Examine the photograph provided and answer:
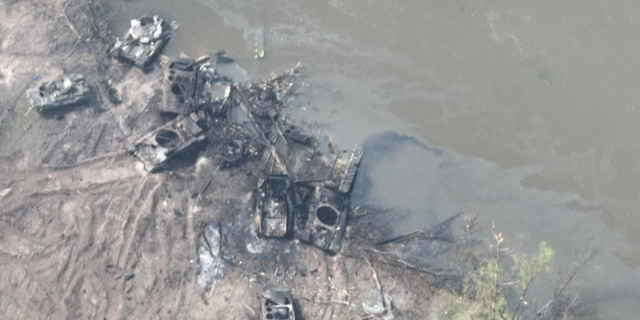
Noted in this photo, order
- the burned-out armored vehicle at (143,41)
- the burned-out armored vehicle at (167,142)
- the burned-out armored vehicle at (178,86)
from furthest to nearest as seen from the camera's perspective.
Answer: the burned-out armored vehicle at (143,41) → the burned-out armored vehicle at (178,86) → the burned-out armored vehicle at (167,142)

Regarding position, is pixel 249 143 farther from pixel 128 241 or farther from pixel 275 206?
pixel 128 241

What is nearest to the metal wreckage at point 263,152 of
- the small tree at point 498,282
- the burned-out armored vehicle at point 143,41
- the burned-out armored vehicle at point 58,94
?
the burned-out armored vehicle at point 143,41

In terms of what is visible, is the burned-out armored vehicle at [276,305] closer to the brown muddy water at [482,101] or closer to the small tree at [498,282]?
the brown muddy water at [482,101]

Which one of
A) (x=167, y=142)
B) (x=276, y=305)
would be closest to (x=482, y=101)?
(x=276, y=305)

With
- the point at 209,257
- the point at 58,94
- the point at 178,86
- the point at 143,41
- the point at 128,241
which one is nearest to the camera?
the point at 209,257

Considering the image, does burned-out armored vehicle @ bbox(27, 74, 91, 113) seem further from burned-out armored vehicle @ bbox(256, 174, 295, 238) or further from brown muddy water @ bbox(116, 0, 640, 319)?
burned-out armored vehicle @ bbox(256, 174, 295, 238)

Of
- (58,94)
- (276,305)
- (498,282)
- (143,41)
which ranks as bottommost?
(276,305)

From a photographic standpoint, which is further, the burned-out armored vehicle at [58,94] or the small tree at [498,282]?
the burned-out armored vehicle at [58,94]
